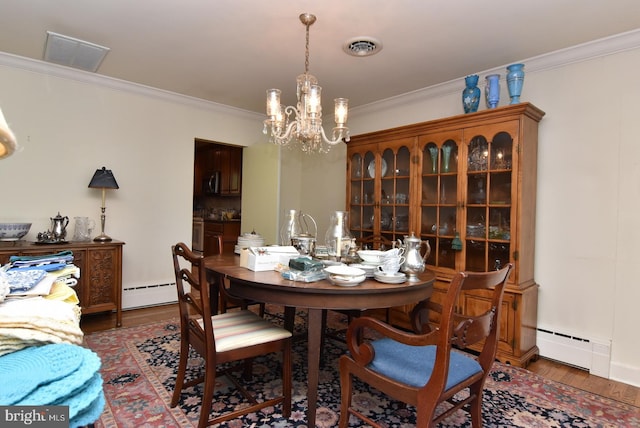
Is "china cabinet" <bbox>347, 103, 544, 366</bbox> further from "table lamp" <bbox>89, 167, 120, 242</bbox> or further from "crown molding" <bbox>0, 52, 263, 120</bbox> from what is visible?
"table lamp" <bbox>89, 167, 120, 242</bbox>

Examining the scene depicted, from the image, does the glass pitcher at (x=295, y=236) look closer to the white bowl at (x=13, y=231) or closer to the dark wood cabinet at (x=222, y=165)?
the white bowl at (x=13, y=231)

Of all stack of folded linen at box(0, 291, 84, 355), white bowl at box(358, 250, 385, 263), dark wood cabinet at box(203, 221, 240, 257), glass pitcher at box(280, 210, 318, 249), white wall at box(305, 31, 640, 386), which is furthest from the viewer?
dark wood cabinet at box(203, 221, 240, 257)

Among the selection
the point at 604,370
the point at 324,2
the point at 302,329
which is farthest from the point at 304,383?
the point at 324,2

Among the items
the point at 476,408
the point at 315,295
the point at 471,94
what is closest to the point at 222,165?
the point at 471,94

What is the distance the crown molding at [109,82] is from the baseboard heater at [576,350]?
13.3 feet

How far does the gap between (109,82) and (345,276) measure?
3358 mm

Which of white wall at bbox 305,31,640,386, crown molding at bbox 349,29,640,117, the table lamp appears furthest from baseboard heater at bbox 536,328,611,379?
the table lamp

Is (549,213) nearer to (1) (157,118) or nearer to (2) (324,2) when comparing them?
(2) (324,2)

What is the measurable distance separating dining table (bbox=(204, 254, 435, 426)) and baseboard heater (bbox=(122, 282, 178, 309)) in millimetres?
2549

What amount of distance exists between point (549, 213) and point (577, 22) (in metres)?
1.36

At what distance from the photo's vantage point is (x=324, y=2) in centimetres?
213

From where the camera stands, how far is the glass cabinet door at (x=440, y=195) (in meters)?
3.03

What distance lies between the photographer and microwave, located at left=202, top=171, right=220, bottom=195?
6035 millimetres

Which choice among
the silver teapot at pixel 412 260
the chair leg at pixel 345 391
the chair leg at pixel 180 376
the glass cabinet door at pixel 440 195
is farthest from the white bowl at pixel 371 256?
the glass cabinet door at pixel 440 195
